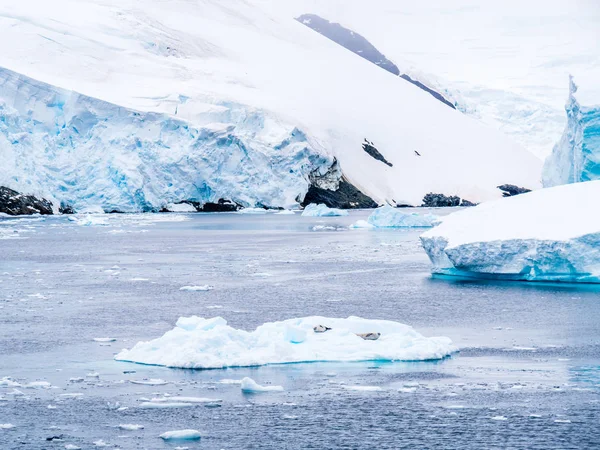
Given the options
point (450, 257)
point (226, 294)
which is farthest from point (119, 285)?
point (450, 257)

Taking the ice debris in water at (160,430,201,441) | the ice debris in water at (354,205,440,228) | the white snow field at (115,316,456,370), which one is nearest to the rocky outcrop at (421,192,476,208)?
the ice debris in water at (354,205,440,228)

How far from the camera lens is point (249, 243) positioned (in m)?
30.2

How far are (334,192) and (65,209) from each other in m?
18.9

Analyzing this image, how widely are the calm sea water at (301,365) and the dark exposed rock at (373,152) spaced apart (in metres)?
41.4

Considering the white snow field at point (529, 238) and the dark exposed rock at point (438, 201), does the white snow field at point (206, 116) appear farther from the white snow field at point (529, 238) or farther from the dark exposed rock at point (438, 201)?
the white snow field at point (529, 238)

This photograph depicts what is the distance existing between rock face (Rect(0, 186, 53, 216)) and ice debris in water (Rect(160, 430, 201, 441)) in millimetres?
35739

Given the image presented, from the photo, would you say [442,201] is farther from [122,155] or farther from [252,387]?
[252,387]

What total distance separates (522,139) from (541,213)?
72.7 m

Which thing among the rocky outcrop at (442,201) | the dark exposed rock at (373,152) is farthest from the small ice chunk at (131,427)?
the dark exposed rock at (373,152)

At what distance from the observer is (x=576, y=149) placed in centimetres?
3256

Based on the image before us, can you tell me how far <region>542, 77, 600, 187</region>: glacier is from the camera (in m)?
30.4

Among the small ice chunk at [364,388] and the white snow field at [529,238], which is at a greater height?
the white snow field at [529,238]

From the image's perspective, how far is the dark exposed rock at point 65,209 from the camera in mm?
43281

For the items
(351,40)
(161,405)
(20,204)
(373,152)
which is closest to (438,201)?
(373,152)
